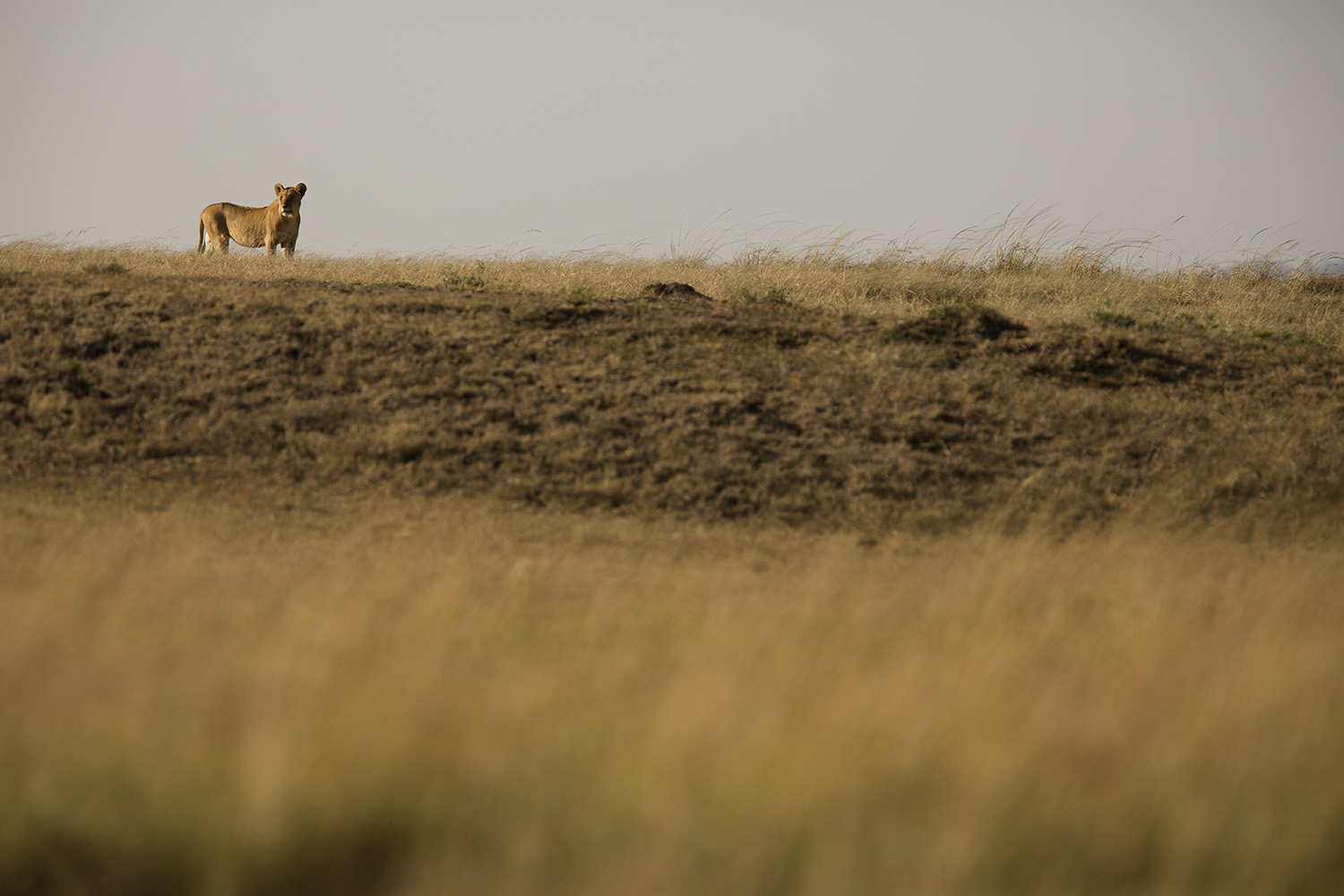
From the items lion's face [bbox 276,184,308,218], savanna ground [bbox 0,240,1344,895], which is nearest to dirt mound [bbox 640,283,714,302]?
savanna ground [bbox 0,240,1344,895]

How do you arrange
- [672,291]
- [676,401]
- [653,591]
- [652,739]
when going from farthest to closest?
[672,291] → [676,401] → [653,591] → [652,739]

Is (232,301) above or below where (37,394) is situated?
above

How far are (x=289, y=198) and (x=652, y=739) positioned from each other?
14703 mm

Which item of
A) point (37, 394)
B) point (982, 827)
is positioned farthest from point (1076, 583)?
point (37, 394)

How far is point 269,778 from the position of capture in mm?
2756

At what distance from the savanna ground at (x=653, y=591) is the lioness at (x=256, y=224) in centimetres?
299

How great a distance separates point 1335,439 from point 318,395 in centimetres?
884

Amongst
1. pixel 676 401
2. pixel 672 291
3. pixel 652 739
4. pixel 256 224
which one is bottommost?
pixel 652 739

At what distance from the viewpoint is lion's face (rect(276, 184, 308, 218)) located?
1583cm

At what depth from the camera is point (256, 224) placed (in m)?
17.0

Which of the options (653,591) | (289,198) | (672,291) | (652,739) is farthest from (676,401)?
(289,198)

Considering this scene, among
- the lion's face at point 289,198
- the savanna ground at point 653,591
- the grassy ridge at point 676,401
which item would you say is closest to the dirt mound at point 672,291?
the savanna ground at point 653,591

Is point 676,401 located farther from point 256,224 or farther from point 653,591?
point 256,224

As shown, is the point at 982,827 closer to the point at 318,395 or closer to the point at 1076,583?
the point at 1076,583
